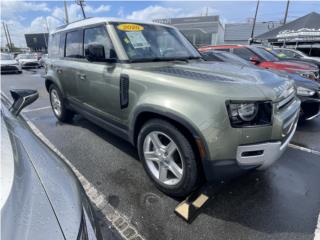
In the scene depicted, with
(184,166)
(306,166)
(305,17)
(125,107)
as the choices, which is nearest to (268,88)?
(184,166)

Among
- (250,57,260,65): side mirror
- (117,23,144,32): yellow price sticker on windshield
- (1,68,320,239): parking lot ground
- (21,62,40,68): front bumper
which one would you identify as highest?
(117,23,144,32): yellow price sticker on windshield

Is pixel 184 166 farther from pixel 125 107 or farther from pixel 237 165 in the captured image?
pixel 125 107

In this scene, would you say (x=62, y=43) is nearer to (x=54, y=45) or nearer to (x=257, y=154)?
(x=54, y=45)

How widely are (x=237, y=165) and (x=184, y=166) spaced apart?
487mm

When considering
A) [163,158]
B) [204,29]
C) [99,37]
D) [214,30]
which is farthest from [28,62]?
[214,30]

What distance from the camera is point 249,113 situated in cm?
179

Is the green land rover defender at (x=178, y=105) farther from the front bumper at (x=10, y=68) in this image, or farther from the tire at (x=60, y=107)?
the front bumper at (x=10, y=68)

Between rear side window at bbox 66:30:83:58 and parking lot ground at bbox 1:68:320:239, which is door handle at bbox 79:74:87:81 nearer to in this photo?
rear side window at bbox 66:30:83:58

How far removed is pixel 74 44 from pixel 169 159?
2.80 m

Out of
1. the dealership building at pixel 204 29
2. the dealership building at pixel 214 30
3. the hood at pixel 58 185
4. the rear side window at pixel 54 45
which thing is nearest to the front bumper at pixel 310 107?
the hood at pixel 58 185

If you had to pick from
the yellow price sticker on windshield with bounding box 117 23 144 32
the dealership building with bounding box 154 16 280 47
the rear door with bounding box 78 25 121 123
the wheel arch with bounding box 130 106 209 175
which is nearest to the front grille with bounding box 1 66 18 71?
the rear door with bounding box 78 25 121 123

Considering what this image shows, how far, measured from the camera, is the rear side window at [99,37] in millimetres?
2797

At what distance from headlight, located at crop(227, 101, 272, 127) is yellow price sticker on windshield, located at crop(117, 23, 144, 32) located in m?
1.86

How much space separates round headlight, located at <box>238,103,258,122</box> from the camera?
177 cm
